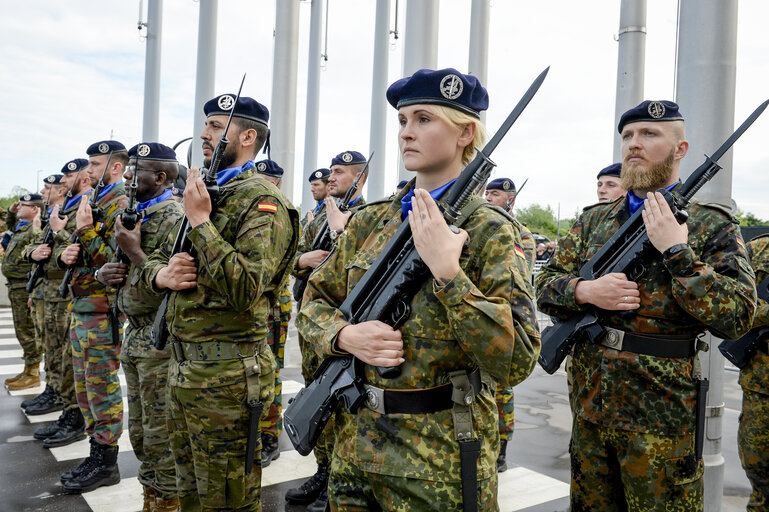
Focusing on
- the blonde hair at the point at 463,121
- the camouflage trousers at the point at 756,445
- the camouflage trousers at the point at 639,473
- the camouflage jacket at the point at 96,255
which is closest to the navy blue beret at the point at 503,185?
the camouflage trousers at the point at 756,445

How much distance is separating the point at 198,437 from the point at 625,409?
1995mm

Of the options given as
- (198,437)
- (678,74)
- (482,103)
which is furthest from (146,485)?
(678,74)

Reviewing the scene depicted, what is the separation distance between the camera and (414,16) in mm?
6426

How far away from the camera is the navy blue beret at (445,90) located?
1.96m

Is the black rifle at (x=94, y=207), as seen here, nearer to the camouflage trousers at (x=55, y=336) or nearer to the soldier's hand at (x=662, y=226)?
the camouflage trousers at (x=55, y=336)

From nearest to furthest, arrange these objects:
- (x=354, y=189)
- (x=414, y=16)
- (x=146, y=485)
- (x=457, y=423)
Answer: (x=457, y=423)
(x=146, y=485)
(x=354, y=189)
(x=414, y=16)

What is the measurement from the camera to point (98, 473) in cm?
429

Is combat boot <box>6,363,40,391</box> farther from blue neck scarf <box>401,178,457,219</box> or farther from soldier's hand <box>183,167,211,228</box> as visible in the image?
blue neck scarf <box>401,178,457,219</box>

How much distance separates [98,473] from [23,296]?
420cm

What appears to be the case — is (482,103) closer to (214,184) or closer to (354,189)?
(214,184)

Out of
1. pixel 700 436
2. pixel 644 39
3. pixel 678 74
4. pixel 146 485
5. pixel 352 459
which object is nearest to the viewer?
pixel 352 459

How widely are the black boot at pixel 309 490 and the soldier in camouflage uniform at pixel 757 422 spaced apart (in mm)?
2681

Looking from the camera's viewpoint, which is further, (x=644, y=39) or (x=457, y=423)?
(x=644, y=39)

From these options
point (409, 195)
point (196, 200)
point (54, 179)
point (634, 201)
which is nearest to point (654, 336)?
point (634, 201)
